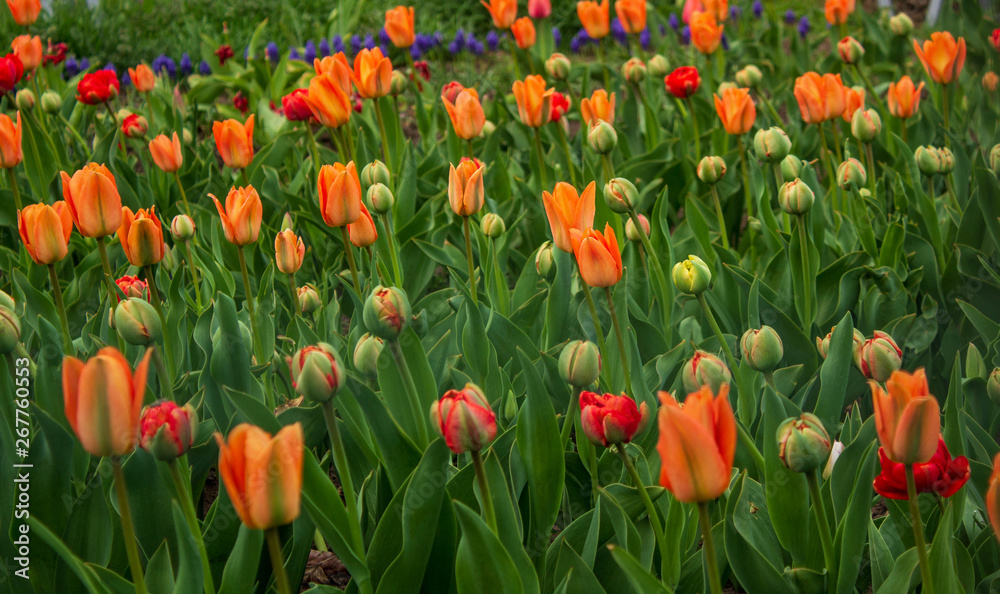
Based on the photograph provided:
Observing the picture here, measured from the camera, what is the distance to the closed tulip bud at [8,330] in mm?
1265

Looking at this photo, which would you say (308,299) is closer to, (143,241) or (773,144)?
(143,241)

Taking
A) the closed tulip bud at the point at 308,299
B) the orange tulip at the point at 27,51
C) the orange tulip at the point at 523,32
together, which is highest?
the orange tulip at the point at 27,51

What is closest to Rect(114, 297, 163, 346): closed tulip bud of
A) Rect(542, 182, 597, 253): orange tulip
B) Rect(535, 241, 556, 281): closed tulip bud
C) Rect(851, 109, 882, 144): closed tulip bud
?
Rect(542, 182, 597, 253): orange tulip

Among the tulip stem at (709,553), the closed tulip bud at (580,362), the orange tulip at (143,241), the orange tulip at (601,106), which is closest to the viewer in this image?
the tulip stem at (709,553)

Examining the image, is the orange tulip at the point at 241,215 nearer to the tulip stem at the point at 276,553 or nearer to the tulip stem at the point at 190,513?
the tulip stem at the point at 190,513

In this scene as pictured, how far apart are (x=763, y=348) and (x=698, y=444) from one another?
0.56 meters

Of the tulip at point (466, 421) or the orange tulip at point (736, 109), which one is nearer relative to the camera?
the tulip at point (466, 421)

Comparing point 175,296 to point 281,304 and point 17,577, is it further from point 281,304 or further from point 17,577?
point 17,577

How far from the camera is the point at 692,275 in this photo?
55.7 inches

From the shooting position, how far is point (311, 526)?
1222 millimetres

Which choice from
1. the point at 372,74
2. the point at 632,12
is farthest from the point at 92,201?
the point at 632,12

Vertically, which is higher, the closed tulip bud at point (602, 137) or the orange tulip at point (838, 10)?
the closed tulip bud at point (602, 137)

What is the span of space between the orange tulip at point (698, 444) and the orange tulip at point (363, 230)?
929mm

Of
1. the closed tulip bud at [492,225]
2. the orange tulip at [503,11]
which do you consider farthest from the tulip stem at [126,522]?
the orange tulip at [503,11]
